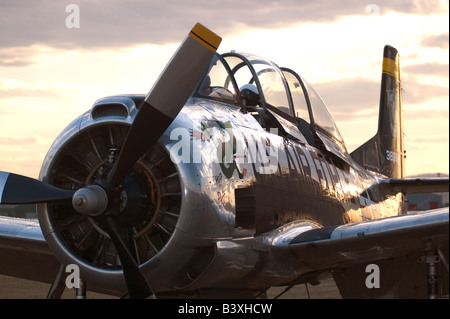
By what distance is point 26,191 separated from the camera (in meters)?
7.20

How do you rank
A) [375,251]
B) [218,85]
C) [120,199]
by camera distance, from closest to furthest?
1. [120,199]
2. [375,251]
3. [218,85]

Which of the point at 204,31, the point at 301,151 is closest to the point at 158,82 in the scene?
the point at 204,31

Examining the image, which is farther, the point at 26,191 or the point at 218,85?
the point at 218,85

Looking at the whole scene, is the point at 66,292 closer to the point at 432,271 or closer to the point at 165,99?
the point at 432,271

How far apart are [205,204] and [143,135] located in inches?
33.1

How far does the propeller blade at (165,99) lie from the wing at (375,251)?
198 cm

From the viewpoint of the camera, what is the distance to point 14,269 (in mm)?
10602

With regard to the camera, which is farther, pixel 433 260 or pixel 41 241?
pixel 41 241

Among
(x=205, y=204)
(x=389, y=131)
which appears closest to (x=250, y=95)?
(x=205, y=204)

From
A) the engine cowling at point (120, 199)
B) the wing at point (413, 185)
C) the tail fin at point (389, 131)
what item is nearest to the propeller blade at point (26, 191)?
the engine cowling at point (120, 199)

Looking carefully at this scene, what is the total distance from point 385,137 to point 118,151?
878cm

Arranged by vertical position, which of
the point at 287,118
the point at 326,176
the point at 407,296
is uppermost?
the point at 287,118

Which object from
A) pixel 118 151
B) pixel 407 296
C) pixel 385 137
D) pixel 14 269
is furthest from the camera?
pixel 385 137
